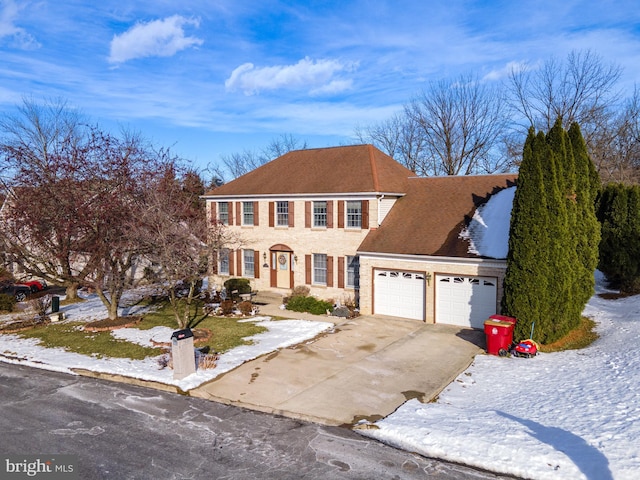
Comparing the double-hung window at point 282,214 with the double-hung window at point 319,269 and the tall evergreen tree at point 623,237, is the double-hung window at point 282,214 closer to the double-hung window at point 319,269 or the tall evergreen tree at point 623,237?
the double-hung window at point 319,269

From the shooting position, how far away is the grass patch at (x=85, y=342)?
15281mm

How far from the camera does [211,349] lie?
15.2m

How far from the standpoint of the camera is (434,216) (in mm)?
20469

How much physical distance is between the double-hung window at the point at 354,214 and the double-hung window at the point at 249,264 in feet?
21.2

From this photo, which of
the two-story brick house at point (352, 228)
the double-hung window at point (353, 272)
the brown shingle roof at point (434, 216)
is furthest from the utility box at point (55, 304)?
the brown shingle roof at point (434, 216)

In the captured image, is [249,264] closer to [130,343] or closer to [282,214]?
[282,214]

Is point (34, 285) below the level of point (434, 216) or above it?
below

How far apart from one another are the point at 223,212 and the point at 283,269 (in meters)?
5.21

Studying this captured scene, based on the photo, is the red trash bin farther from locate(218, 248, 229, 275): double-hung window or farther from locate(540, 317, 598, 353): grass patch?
locate(218, 248, 229, 275): double-hung window

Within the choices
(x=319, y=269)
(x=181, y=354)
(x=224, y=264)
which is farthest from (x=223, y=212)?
(x=181, y=354)

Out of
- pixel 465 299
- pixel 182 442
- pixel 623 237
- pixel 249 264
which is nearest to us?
pixel 182 442

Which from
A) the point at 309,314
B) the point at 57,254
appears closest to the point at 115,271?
the point at 57,254

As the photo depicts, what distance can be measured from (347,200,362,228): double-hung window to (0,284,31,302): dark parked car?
19.6 m

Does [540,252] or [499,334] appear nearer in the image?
[499,334]
